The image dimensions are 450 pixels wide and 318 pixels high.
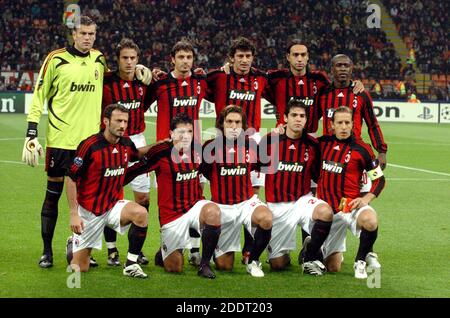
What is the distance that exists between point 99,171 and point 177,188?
0.75m

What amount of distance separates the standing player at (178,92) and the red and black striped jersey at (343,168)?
140cm

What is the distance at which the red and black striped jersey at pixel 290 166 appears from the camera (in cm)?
757

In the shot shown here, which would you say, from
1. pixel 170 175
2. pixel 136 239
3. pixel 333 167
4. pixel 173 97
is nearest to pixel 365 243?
pixel 333 167

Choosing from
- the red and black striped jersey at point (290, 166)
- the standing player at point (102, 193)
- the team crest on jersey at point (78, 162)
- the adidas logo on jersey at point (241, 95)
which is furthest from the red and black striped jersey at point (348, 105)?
the team crest on jersey at point (78, 162)

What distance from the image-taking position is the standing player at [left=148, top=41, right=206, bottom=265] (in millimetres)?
8000

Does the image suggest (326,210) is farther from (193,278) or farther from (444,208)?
(444,208)

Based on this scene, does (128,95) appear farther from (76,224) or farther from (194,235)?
(76,224)

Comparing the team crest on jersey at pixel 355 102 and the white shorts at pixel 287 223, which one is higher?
the team crest on jersey at pixel 355 102

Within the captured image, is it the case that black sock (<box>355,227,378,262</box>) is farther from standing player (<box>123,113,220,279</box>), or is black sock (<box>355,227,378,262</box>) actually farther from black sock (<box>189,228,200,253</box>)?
black sock (<box>189,228,200,253</box>)

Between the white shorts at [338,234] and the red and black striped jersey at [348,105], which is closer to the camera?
the white shorts at [338,234]

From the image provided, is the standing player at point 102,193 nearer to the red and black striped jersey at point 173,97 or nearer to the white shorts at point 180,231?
the white shorts at point 180,231

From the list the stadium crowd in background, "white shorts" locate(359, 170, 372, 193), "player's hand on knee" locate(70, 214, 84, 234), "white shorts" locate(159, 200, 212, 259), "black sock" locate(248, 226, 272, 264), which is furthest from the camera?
the stadium crowd in background

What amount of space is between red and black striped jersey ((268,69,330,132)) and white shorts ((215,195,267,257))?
1.39m

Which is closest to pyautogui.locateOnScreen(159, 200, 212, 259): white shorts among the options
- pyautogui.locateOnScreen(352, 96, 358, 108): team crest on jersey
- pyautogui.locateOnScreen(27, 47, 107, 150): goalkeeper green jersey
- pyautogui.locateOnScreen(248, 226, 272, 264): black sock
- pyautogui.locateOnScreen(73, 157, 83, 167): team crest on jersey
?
pyautogui.locateOnScreen(248, 226, 272, 264): black sock
